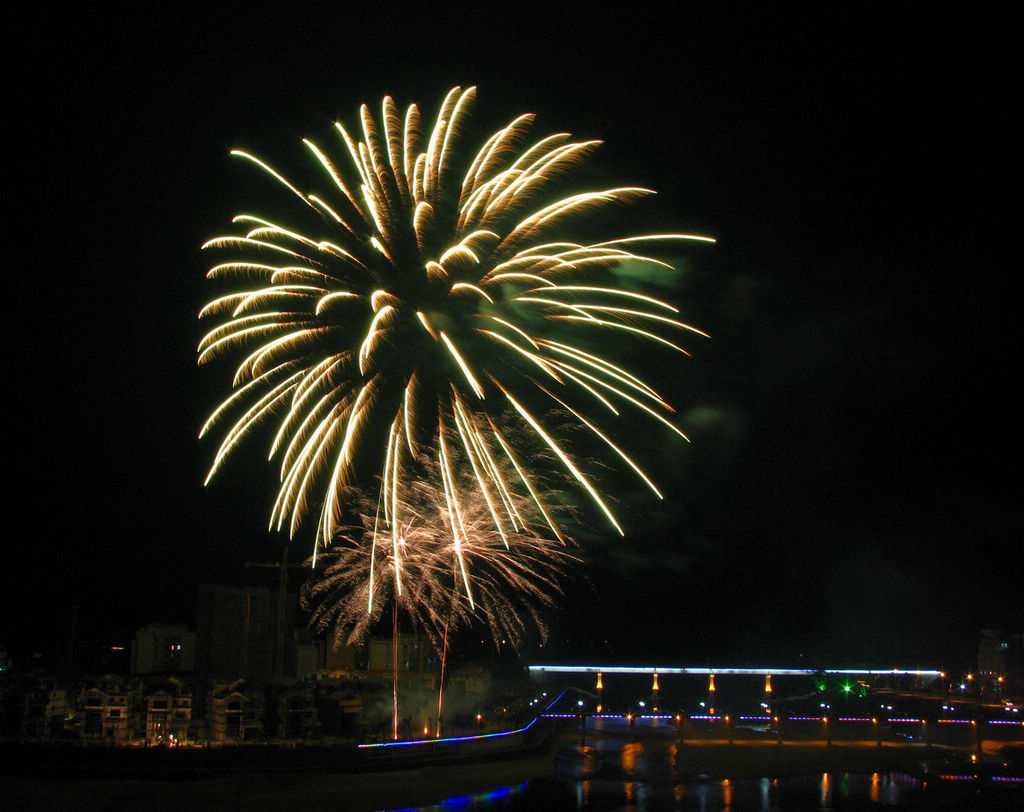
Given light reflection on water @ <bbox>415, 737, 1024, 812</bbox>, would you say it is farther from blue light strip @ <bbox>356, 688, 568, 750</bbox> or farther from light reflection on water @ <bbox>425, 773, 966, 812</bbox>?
blue light strip @ <bbox>356, 688, 568, 750</bbox>

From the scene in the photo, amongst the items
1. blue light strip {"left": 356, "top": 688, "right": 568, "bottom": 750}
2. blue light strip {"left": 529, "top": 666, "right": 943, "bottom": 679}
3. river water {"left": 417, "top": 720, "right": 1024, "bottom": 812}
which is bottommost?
blue light strip {"left": 529, "top": 666, "right": 943, "bottom": 679}

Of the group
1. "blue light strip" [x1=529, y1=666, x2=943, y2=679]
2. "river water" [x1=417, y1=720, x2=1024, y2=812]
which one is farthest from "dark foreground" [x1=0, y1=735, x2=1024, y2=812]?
"blue light strip" [x1=529, y1=666, x2=943, y2=679]

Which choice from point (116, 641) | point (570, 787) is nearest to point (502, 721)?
point (570, 787)

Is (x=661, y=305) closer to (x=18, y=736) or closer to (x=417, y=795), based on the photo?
(x=417, y=795)

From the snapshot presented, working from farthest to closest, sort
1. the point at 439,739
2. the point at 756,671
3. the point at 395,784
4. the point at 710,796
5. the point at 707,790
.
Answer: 1. the point at 756,671
2. the point at 439,739
3. the point at 707,790
4. the point at 710,796
5. the point at 395,784

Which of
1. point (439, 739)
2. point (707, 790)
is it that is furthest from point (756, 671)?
point (439, 739)

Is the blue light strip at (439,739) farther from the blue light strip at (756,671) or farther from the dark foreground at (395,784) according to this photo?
the blue light strip at (756,671)

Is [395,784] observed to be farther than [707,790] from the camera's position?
No

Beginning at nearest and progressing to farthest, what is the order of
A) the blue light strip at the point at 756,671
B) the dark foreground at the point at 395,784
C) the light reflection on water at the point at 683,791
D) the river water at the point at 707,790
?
the dark foreground at the point at 395,784 → the light reflection on water at the point at 683,791 → the river water at the point at 707,790 → the blue light strip at the point at 756,671

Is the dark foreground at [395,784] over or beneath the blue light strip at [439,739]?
beneath

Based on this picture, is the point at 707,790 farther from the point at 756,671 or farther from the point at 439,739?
the point at 756,671

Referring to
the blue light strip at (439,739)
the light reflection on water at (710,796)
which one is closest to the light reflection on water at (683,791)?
the light reflection on water at (710,796)
